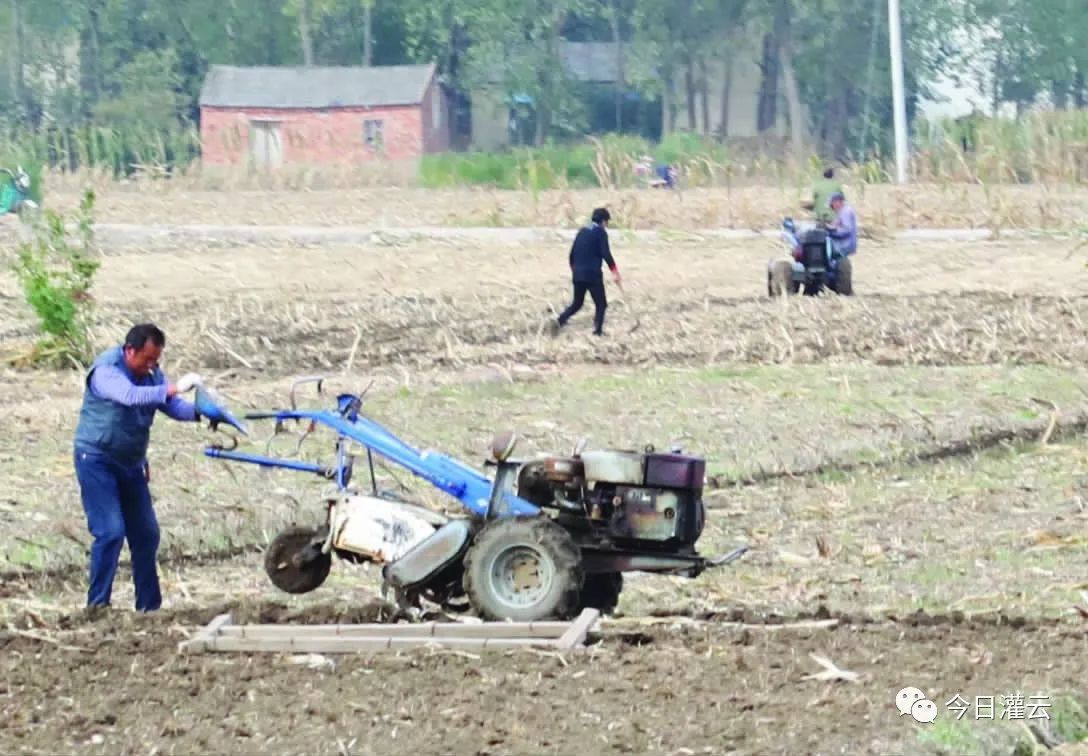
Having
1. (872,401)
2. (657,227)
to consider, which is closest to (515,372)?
(872,401)

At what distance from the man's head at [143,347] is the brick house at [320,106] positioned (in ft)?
184

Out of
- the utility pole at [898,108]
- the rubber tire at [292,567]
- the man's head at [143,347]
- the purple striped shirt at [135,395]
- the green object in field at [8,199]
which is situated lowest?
the rubber tire at [292,567]

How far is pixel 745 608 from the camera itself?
11102 mm

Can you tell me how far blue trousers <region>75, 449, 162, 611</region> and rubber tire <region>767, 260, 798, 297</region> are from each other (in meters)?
15.8

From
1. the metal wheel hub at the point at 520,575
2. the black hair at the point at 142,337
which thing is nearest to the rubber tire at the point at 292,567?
the metal wheel hub at the point at 520,575

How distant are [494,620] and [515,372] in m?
10.9

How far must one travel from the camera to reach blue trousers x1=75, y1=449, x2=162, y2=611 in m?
10.8

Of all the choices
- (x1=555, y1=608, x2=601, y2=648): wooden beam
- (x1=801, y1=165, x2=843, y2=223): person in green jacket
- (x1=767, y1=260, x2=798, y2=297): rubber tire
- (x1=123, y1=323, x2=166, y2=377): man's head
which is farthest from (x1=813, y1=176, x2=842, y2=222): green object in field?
(x1=555, y1=608, x2=601, y2=648): wooden beam

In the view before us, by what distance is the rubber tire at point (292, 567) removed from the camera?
10.9 metres


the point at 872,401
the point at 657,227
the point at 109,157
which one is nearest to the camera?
the point at 872,401

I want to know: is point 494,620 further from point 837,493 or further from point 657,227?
point 657,227

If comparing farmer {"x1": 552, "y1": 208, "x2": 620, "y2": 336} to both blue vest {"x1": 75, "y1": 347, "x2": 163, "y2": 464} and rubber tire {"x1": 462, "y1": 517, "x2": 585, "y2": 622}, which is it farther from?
rubber tire {"x1": 462, "y1": 517, "x2": 585, "y2": 622}

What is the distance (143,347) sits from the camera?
1069cm

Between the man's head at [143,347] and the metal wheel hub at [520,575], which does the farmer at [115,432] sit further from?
the metal wheel hub at [520,575]
